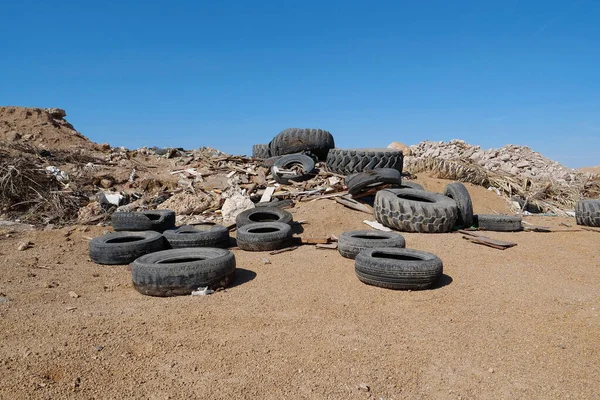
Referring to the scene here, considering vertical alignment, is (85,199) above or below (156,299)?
above

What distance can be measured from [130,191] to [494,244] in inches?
433

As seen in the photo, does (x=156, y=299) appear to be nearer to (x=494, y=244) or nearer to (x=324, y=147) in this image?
(x=494, y=244)

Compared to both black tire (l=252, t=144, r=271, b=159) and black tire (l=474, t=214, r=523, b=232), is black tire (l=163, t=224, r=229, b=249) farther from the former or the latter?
black tire (l=252, t=144, r=271, b=159)

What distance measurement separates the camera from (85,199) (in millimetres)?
12219

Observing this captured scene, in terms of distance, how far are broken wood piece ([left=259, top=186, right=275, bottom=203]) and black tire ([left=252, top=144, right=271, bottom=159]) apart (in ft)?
14.4

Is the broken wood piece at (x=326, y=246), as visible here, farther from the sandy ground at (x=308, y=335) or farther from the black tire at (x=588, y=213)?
the black tire at (x=588, y=213)

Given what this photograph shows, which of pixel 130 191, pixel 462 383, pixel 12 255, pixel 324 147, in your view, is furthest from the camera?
pixel 324 147

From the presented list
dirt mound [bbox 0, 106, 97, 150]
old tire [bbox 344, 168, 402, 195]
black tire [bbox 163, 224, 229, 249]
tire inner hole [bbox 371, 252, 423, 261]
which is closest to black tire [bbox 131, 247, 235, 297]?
black tire [bbox 163, 224, 229, 249]

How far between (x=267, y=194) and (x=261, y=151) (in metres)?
5.90

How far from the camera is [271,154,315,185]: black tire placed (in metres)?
12.7

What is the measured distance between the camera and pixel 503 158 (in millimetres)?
18109

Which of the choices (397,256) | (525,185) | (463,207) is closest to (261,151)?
(463,207)

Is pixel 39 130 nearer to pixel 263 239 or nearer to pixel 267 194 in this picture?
pixel 267 194

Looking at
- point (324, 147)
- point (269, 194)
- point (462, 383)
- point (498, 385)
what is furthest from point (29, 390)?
point (324, 147)
